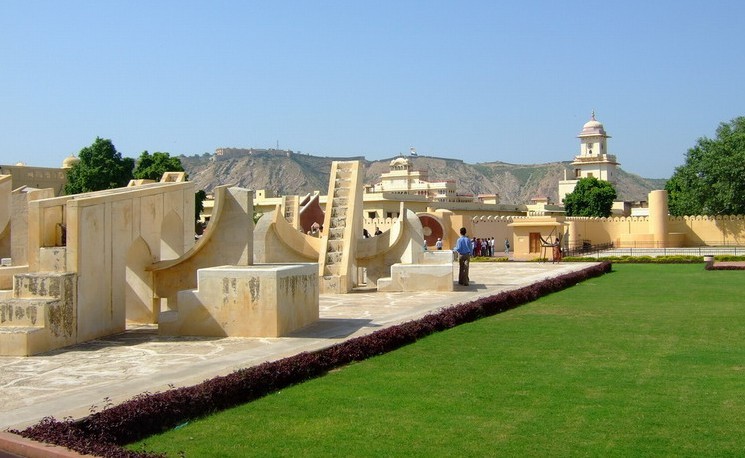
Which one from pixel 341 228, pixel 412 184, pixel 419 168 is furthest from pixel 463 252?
pixel 419 168

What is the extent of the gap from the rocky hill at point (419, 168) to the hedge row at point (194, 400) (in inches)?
5646

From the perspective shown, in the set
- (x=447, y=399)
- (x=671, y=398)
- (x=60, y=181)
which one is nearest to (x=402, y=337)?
(x=447, y=399)

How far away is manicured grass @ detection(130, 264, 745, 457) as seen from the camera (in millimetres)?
5645

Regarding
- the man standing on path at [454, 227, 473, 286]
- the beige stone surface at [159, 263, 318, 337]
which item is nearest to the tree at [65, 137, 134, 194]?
the man standing on path at [454, 227, 473, 286]

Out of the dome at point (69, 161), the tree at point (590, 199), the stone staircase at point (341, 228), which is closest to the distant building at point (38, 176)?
the dome at point (69, 161)

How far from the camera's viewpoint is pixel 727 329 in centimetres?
1109

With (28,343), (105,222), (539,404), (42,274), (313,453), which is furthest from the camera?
(105,222)

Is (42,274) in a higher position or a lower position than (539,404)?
higher

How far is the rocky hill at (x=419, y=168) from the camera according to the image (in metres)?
161

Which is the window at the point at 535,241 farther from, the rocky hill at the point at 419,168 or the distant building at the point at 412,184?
the rocky hill at the point at 419,168

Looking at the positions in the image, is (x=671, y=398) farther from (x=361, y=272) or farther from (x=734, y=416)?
(x=361, y=272)

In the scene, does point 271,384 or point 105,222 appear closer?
point 271,384

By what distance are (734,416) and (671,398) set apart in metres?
0.69

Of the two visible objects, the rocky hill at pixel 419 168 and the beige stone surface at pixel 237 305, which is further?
the rocky hill at pixel 419 168
